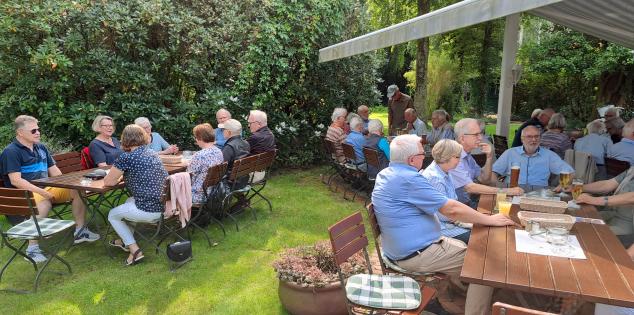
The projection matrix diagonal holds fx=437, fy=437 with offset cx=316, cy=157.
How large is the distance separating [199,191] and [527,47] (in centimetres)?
1443

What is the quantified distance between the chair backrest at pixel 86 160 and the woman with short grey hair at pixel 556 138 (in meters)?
5.91

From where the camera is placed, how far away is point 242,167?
5.23 metres

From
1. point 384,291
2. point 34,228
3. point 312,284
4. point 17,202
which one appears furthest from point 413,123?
point 17,202

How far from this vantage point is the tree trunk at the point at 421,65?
1027cm

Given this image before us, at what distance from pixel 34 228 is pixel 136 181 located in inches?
38.5

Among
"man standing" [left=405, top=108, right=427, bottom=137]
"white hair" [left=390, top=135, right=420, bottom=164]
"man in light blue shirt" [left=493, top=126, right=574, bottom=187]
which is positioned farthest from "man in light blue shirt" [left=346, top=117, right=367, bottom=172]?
"white hair" [left=390, top=135, right=420, bottom=164]

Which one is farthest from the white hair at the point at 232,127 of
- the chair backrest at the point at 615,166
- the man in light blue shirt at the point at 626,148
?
the man in light blue shirt at the point at 626,148

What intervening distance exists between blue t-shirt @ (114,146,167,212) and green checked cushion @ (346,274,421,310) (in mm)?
2334

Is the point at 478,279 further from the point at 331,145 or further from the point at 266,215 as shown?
the point at 331,145

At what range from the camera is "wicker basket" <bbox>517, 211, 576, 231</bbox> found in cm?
266

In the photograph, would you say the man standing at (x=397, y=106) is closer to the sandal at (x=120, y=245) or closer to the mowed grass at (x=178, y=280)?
the mowed grass at (x=178, y=280)

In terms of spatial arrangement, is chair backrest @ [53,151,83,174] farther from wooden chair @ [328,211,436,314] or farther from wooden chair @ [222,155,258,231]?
wooden chair @ [328,211,436,314]

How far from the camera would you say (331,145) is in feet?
23.4

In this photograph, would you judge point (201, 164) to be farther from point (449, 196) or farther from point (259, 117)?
point (449, 196)
